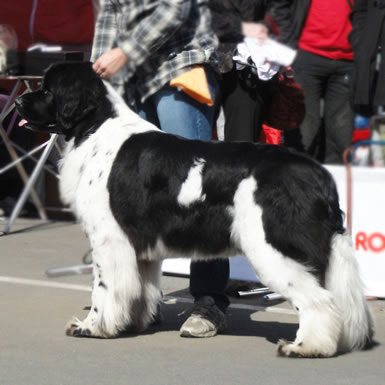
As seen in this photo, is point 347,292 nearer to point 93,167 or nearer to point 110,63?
point 93,167

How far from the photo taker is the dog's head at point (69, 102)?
16.9ft

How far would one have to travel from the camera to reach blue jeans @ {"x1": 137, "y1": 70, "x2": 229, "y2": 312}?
5477mm

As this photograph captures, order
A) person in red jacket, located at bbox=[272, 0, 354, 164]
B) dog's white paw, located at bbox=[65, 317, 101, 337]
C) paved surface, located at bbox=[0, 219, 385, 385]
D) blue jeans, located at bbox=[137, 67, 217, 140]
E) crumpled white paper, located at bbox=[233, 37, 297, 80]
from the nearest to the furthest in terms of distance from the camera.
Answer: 1. paved surface, located at bbox=[0, 219, 385, 385]
2. dog's white paw, located at bbox=[65, 317, 101, 337]
3. blue jeans, located at bbox=[137, 67, 217, 140]
4. crumpled white paper, located at bbox=[233, 37, 297, 80]
5. person in red jacket, located at bbox=[272, 0, 354, 164]

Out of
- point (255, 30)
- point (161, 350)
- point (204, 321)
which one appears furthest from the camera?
point (255, 30)

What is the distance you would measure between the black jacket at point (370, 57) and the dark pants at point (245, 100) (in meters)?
1.96

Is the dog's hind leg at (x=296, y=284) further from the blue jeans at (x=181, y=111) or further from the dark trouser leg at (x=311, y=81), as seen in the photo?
the dark trouser leg at (x=311, y=81)

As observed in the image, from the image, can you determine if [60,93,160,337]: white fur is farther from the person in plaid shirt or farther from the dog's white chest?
the person in plaid shirt

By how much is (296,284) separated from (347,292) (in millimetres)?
255

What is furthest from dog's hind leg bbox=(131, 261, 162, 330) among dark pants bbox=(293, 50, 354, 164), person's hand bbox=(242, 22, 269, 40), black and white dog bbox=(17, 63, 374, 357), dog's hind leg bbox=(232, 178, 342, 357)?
dark pants bbox=(293, 50, 354, 164)

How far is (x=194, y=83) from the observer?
5.39 m

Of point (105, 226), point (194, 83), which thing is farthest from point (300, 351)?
point (194, 83)

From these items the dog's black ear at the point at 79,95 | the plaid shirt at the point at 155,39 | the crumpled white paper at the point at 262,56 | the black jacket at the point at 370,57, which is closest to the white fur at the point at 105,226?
the dog's black ear at the point at 79,95

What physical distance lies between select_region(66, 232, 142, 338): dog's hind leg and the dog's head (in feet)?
1.99

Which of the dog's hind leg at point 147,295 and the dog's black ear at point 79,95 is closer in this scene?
the dog's black ear at point 79,95
